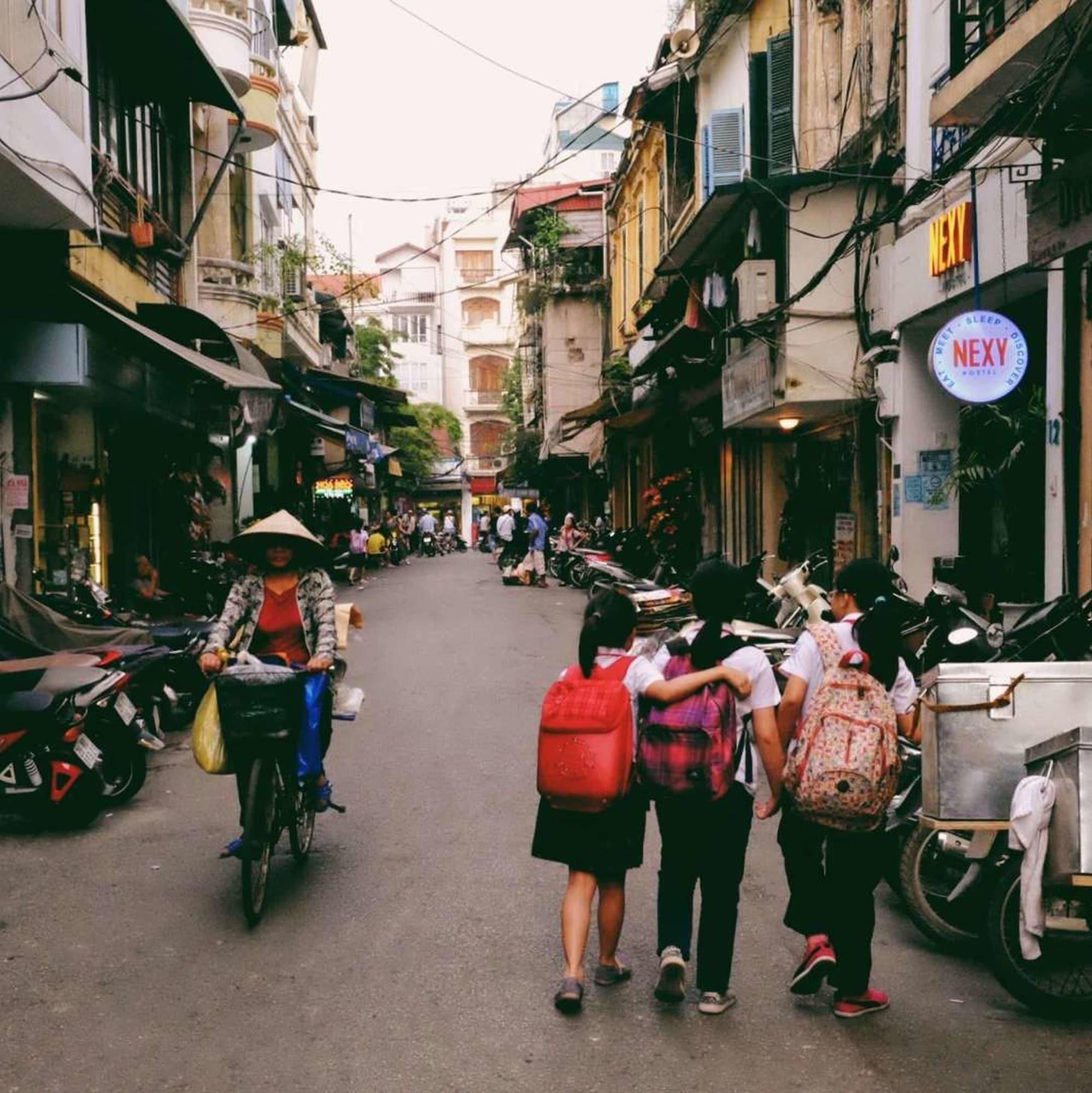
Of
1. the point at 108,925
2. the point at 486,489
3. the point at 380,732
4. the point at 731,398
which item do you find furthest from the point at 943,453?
the point at 486,489

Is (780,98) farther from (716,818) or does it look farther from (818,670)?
(716,818)

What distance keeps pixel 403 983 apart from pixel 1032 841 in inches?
91.8

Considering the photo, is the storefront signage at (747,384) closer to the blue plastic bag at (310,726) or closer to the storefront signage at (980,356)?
the storefront signage at (980,356)

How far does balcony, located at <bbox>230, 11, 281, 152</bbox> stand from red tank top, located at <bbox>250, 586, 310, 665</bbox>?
17.1 m

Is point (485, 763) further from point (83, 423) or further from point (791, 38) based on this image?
point (791, 38)

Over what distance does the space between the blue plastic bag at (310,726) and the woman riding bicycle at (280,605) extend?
154 mm

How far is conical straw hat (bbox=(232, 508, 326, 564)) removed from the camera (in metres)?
6.31

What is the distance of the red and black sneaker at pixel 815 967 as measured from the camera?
4.49m

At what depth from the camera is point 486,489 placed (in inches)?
3009

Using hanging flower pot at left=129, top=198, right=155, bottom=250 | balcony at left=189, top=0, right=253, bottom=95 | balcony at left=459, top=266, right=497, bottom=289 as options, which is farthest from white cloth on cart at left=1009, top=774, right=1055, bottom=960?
balcony at left=459, top=266, right=497, bottom=289

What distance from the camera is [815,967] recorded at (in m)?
4.49

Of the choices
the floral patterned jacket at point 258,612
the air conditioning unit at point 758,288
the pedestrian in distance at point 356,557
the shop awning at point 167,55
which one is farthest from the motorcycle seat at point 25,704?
the pedestrian in distance at point 356,557

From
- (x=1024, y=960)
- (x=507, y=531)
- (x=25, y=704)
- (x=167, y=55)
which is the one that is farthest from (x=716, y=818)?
(x=507, y=531)

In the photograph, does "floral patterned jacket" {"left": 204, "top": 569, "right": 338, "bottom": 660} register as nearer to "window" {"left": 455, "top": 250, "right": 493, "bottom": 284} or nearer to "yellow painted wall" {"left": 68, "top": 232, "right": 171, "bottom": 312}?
"yellow painted wall" {"left": 68, "top": 232, "right": 171, "bottom": 312}
